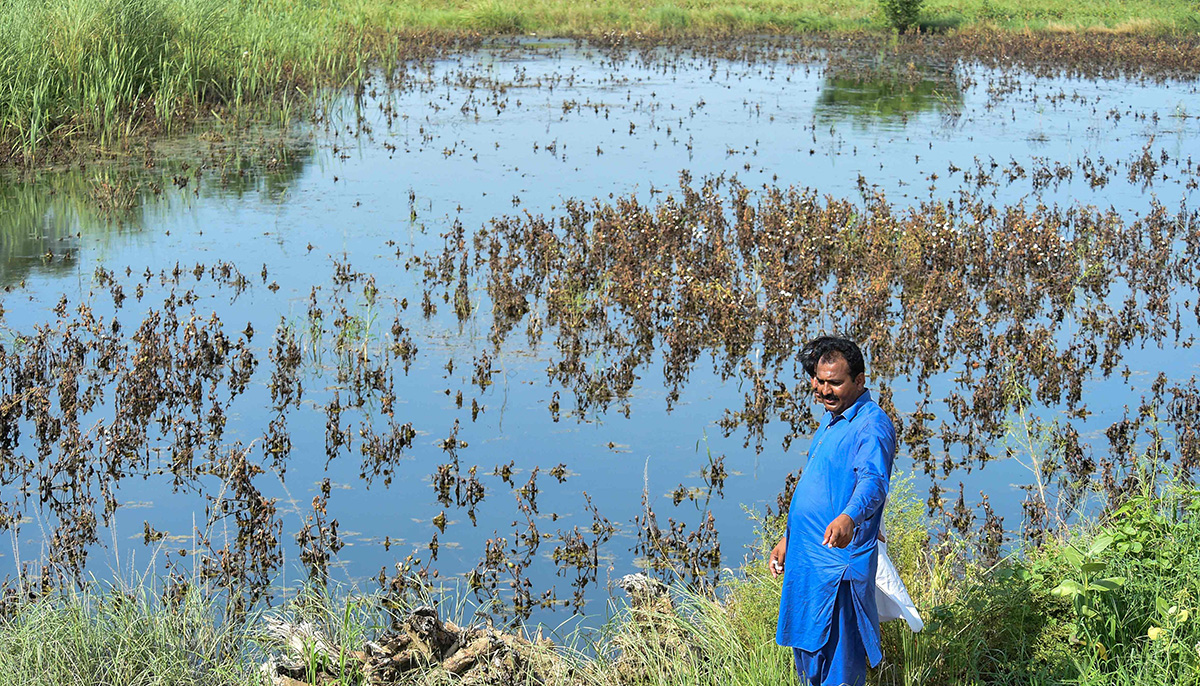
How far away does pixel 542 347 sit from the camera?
9289 millimetres

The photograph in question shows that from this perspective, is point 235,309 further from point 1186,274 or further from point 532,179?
point 1186,274

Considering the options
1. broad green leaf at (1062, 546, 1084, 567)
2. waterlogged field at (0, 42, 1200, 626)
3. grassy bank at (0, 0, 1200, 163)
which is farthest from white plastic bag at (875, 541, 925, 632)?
grassy bank at (0, 0, 1200, 163)

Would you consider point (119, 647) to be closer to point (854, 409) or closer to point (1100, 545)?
point (854, 409)

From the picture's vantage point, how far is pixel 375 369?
28.7ft

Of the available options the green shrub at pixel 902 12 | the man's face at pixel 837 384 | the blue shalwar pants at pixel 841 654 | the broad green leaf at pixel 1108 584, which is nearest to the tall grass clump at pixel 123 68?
the man's face at pixel 837 384

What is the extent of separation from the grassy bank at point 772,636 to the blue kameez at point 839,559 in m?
0.39

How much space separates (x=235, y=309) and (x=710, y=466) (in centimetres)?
439

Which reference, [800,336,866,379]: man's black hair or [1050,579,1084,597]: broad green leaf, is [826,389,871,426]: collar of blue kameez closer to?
[800,336,866,379]: man's black hair

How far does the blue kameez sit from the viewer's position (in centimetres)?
392

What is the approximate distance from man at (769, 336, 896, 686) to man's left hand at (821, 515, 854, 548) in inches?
0.7

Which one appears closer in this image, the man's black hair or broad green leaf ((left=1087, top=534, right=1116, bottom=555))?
the man's black hair

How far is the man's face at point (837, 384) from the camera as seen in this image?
4.03 metres

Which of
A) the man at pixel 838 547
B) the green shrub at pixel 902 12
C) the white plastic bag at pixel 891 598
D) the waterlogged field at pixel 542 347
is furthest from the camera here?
the green shrub at pixel 902 12

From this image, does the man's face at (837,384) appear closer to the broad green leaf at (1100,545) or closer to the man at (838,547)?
the man at (838,547)
